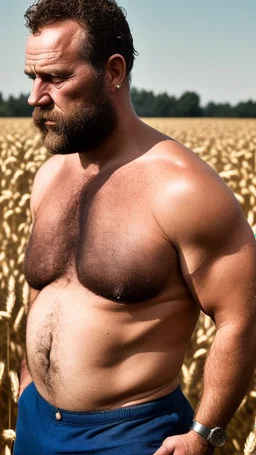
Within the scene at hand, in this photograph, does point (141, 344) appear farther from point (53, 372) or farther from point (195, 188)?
point (195, 188)

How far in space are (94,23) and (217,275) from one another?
2.90ft

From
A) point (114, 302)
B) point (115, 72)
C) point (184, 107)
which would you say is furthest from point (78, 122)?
point (184, 107)

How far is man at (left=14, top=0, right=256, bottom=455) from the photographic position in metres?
2.25

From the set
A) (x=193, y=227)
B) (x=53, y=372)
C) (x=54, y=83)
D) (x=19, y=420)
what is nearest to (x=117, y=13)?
Result: (x=54, y=83)

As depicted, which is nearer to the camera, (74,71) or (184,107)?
(74,71)

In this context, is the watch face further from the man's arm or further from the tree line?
the tree line

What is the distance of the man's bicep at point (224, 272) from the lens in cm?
223

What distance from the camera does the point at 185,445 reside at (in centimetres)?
230

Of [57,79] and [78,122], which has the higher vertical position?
[57,79]

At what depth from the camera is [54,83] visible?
92.6 inches

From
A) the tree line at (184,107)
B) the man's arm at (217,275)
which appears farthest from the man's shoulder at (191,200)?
the tree line at (184,107)

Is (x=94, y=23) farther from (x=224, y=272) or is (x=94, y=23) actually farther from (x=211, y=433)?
(x=211, y=433)

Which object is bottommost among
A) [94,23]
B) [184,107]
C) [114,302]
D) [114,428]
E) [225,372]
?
[184,107]

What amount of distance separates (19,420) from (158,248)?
36.0 inches
